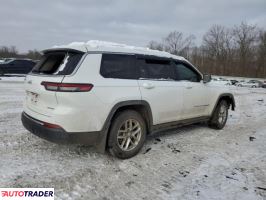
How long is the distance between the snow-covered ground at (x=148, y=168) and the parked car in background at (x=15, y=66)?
59.1 feet

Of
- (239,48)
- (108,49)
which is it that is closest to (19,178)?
(108,49)

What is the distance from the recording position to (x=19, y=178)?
3311 mm

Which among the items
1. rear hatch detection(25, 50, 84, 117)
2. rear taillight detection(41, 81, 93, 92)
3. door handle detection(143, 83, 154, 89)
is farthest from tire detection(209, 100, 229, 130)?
rear hatch detection(25, 50, 84, 117)

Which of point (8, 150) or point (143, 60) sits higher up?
point (143, 60)

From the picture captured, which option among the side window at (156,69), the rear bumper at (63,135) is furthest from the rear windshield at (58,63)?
the side window at (156,69)

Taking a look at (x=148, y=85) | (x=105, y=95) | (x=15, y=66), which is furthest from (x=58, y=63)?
(x=15, y=66)

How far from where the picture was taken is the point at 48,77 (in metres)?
3.63

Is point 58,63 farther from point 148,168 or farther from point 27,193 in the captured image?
point 148,168

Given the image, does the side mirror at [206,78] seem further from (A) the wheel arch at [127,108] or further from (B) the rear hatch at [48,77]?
(B) the rear hatch at [48,77]

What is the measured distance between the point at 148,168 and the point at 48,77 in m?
2.05

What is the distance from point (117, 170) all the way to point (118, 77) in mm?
1442

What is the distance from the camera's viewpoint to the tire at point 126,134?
12.9 feet

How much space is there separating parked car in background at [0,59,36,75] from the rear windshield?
19326 millimetres

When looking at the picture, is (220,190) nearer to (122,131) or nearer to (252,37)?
(122,131)
